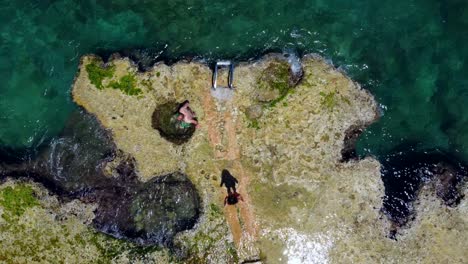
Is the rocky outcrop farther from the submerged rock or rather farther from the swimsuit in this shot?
the swimsuit

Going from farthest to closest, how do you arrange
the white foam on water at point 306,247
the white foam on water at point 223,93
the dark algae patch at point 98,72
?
the dark algae patch at point 98,72 < the white foam on water at point 223,93 < the white foam on water at point 306,247

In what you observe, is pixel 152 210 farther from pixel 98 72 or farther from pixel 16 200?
pixel 98 72

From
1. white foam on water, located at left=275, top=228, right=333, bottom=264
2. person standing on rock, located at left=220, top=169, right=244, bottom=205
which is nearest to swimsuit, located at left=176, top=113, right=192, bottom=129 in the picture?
person standing on rock, located at left=220, top=169, right=244, bottom=205

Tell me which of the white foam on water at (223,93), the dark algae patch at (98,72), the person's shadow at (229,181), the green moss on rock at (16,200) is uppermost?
the dark algae patch at (98,72)

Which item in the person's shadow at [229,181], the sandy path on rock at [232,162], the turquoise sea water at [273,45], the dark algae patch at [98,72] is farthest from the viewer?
the turquoise sea water at [273,45]

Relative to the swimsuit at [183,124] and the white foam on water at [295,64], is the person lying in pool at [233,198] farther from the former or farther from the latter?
the white foam on water at [295,64]

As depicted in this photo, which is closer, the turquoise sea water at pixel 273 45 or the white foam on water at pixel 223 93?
the white foam on water at pixel 223 93

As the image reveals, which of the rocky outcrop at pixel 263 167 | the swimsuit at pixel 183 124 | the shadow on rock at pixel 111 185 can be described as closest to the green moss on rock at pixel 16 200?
the shadow on rock at pixel 111 185

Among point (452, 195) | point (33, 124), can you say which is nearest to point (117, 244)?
point (33, 124)
